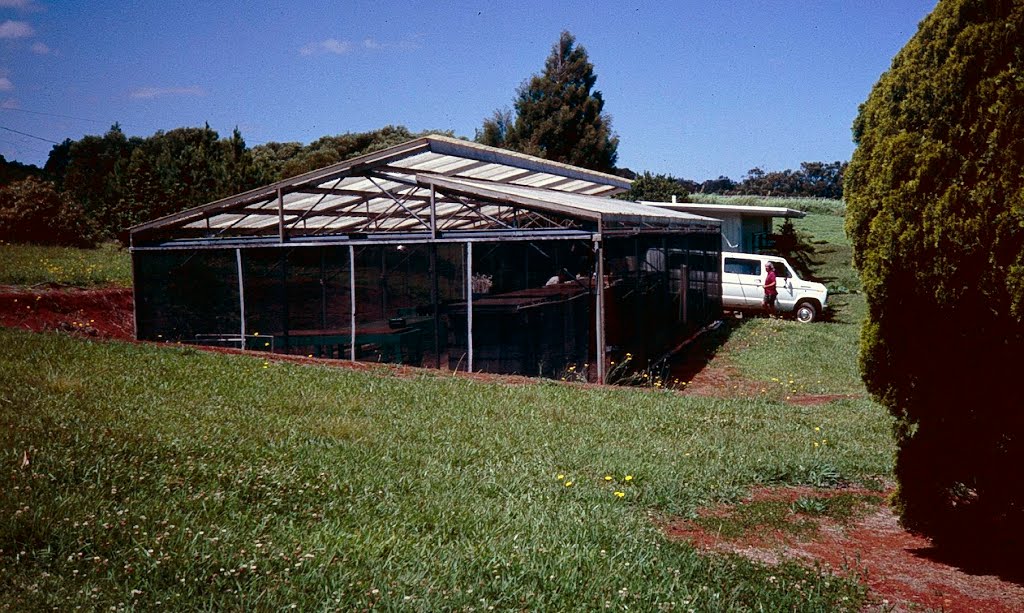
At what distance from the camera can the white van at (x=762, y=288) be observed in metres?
26.2

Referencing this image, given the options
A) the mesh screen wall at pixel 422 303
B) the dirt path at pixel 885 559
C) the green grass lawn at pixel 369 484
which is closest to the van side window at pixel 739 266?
the mesh screen wall at pixel 422 303

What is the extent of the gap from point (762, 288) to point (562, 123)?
29070mm

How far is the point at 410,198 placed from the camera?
19859 millimetres

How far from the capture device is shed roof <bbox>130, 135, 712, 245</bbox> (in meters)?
15.8

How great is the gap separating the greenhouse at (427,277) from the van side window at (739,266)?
17.1 ft

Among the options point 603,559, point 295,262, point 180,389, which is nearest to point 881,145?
point 603,559

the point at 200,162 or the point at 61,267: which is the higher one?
the point at 200,162

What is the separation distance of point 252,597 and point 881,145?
15.4 feet

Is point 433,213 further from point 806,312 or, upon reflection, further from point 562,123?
point 562,123

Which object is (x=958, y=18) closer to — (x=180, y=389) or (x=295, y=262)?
(x=180, y=389)

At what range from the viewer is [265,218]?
20328 mm

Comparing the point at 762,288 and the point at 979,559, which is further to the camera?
the point at 762,288

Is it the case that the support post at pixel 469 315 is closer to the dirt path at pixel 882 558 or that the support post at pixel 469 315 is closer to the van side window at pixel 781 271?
the dirt path at pixel 882 558

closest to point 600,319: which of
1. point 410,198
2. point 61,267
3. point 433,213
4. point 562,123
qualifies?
point 433,213
